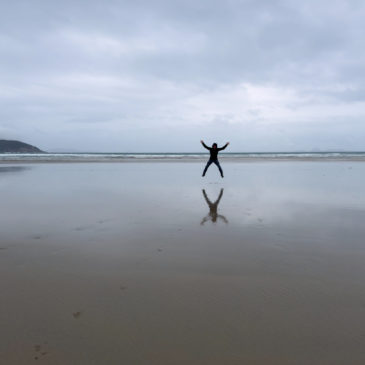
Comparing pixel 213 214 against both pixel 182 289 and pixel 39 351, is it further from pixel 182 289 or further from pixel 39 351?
pixel 39 351

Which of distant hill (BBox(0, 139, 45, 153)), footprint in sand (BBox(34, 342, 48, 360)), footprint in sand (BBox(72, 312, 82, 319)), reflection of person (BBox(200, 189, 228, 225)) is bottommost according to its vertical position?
footprint in sand (BBox(34, 342, 48, 360))

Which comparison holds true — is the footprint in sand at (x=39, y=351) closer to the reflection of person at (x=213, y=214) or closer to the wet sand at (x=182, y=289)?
the wet sand at (x=182, y=289)

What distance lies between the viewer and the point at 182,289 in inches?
120

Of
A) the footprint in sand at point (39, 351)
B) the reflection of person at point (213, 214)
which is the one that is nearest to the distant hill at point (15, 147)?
the reflection of person at point (213, 214)

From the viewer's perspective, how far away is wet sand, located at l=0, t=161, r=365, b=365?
2172 mm

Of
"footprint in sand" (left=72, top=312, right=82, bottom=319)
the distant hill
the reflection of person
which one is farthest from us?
the distant hill

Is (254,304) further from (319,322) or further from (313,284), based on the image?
(313,284)

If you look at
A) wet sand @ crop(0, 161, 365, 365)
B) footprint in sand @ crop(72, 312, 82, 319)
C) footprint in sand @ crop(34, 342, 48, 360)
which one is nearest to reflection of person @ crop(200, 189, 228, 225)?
wet sand @ crop(0, 161, 365, 365)

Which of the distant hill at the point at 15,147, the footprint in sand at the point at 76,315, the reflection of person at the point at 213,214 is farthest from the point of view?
the distant hill at the point at 15,147

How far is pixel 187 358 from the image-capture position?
2086 mm

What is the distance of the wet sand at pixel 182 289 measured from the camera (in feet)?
7.13

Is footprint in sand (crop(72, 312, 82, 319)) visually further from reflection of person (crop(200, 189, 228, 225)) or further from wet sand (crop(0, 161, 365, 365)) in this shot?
reflection of person (crop(200, 189, 228, 225))

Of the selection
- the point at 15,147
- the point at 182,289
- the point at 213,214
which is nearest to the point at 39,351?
the point at 182,289

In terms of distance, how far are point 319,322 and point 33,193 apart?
30.0 feet
